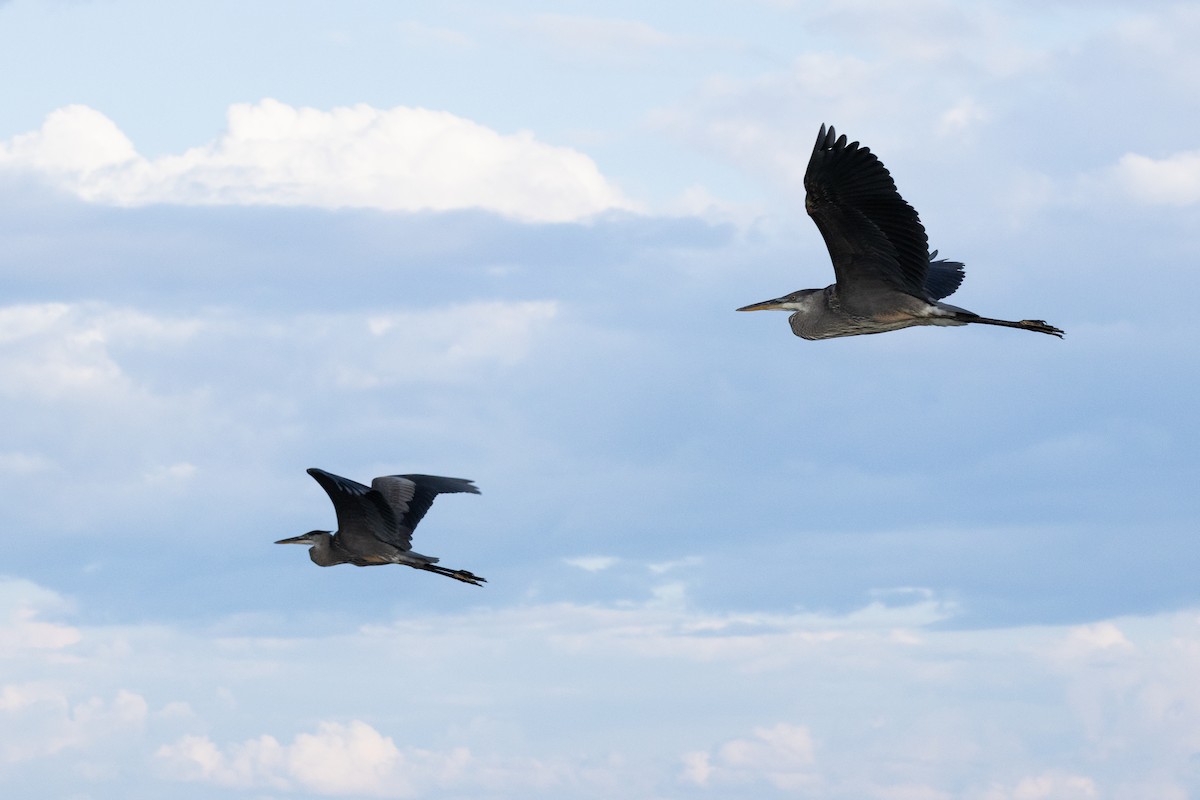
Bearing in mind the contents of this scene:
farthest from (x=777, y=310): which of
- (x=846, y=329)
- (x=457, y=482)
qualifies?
(x=457, y=482)

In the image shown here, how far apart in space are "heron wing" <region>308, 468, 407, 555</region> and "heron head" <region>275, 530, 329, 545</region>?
100 centimetres

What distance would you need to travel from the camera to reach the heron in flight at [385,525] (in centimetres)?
2989

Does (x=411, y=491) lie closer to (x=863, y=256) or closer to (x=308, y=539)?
(x=308, y=539)

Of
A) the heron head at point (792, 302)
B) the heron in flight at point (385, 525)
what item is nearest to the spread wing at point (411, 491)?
the heron in flight at point (385, 525)

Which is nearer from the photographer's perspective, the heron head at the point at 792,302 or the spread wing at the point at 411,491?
the heron head at the point at 792,302

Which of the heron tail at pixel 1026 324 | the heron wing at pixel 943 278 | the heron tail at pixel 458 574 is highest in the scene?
the heron wing at pixel 943 278

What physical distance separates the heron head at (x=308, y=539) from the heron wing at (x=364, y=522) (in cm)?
100

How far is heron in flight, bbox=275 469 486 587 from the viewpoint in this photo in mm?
29891

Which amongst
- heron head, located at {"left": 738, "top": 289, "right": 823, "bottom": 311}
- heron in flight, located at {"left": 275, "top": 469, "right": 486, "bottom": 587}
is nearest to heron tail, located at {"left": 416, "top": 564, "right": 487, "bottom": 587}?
heron in flight, located at {"left": 275, "top": 469, "right": 486, "bottom": 587}

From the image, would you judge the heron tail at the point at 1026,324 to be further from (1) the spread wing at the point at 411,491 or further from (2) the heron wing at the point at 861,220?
(1) the spread wing at the point at 411,491

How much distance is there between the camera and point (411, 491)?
3148 cm

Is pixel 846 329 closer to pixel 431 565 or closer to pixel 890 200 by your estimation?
pixel 890 200

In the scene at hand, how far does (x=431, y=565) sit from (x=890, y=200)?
35.1 feet

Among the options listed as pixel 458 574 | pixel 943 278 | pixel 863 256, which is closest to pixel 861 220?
pixel 863 256
